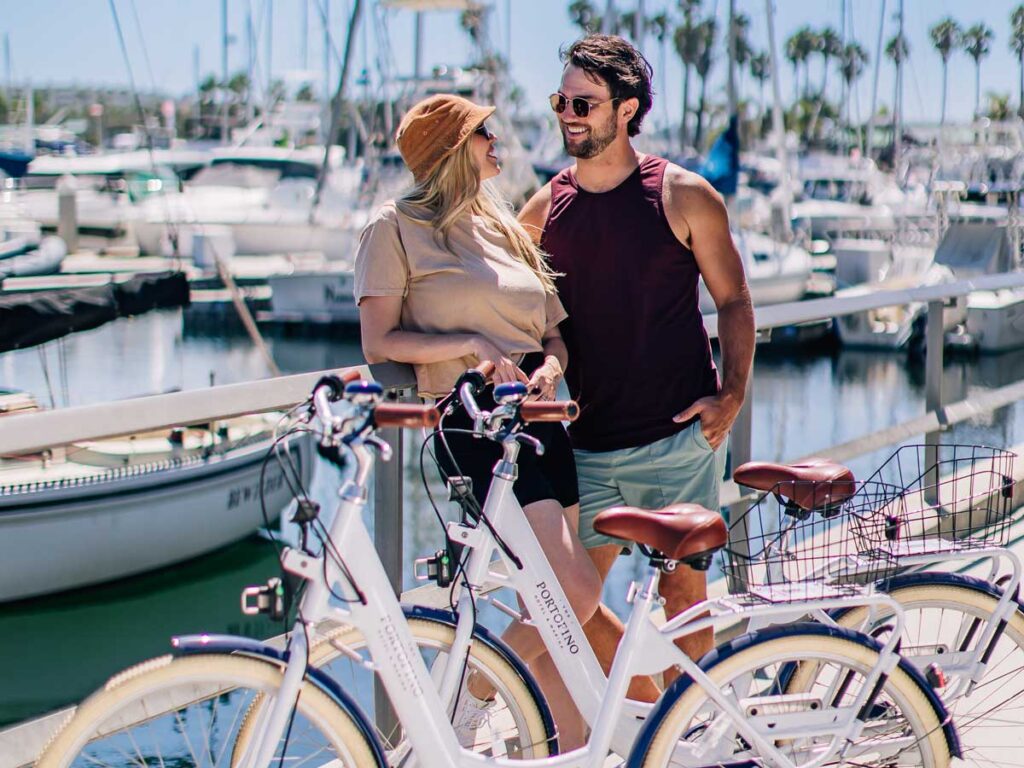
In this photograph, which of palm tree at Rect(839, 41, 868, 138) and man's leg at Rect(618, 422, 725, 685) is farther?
palm tree at Rect(839, 41, 868, 138)

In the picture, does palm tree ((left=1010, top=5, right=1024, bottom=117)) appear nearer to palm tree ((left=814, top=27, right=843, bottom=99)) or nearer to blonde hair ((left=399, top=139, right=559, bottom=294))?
palm tree ((left=814, top=27, right=843, bottom=99))

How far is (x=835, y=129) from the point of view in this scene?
306ft

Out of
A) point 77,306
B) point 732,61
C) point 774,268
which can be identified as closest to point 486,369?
point 77,306

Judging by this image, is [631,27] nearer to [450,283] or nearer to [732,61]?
[732,61]

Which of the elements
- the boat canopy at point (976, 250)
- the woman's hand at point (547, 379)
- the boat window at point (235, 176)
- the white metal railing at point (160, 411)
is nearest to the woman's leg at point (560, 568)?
the woman's hand at point (547, 379)

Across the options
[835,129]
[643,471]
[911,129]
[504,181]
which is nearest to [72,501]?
[643,471]

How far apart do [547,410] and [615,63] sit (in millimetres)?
930

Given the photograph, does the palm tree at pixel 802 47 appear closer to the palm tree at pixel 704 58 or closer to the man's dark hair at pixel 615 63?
the palm tree at pixel 704 58

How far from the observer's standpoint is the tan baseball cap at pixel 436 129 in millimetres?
2814

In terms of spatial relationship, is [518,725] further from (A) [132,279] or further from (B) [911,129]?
(B) [911,129]

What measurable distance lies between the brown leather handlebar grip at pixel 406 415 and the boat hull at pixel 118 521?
1309cm

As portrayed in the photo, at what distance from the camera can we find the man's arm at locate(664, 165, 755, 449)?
10.1 feet

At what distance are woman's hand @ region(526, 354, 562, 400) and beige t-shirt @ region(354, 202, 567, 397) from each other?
0.05 m

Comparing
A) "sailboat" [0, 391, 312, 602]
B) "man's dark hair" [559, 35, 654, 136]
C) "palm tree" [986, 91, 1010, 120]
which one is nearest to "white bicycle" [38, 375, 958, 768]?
"man's dark hair" [559, 35, 654, 136]
